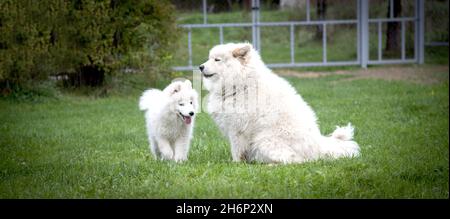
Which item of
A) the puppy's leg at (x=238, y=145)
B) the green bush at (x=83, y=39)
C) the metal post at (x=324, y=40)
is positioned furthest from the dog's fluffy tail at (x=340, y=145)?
the metal post at (x=324, y=40)

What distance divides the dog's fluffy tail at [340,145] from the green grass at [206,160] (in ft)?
0.56

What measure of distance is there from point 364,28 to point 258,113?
14.0 meters

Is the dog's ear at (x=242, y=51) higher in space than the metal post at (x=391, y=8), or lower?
lower

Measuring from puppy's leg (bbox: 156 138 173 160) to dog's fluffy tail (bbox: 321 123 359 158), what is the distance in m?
1.90

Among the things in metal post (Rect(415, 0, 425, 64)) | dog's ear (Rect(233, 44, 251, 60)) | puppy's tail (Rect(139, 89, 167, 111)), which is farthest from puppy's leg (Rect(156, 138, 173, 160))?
metal post (Rect(415, 0, 425, 64))

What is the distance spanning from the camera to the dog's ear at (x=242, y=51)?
8.07 m

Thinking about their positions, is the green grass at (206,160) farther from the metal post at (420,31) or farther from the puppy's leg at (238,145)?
the metal post at (420,31)

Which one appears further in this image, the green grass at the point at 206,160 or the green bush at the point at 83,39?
the green bush at the point at 83,39

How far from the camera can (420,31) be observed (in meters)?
21.6

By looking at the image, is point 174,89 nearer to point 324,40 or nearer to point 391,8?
point 324,40

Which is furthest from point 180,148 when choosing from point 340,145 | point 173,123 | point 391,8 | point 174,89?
point 391,8

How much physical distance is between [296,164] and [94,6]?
9655 mm

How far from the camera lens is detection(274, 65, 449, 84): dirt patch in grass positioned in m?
18.5
